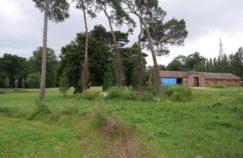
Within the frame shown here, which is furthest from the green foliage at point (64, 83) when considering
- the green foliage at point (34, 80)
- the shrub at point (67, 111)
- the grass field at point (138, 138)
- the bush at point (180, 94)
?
the green foliage at point (34, 80)

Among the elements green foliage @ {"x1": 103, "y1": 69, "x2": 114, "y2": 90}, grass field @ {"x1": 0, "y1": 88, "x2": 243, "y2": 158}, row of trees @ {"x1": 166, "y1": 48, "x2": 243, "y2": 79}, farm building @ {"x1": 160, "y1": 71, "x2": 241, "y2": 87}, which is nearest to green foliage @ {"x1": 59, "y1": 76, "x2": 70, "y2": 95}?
green foliage @ {"x1": 103, "y1": 69, "x2": 114, "y2": 90}

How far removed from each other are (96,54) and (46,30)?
865 centimetres

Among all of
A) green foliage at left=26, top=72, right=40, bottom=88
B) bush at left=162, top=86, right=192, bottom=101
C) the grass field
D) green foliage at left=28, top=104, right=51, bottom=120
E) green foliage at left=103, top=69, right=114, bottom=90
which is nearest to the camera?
the grass field

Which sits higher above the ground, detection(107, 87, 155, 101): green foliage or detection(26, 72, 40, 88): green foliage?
detection(26, 72, 40, 88): green foliage

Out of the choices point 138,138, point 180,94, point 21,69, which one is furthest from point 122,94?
point 21,69

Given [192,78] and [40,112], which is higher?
[192,78]

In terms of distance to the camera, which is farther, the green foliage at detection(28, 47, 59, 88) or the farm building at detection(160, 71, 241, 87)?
the green foliage at detection(28, 47, 59, 88)

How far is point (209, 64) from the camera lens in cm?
7619

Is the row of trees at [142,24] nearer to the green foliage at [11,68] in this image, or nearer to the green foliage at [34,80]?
the green foliage at [34,80]

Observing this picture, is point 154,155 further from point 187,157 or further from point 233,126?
point 233,126

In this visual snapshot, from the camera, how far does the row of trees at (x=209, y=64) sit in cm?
6750

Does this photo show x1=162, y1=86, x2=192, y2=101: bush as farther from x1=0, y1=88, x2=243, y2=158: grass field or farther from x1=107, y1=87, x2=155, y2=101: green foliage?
x1=0, y1=88, x2=243, y2=158: grass field

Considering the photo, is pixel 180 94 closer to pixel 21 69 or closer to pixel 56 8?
pixel 56 8

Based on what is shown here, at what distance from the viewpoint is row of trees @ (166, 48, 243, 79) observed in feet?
221
